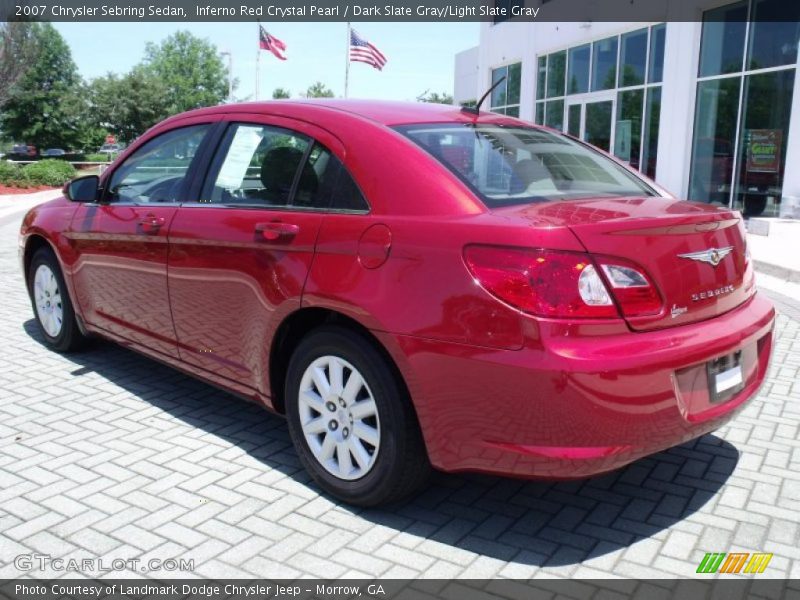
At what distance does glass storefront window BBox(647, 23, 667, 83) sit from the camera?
52.9 feet

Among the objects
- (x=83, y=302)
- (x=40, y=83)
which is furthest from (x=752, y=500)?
(x=40, y=83)

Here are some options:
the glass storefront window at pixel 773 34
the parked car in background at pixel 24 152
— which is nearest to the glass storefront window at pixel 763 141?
the glass storefront window at pixel 773 34

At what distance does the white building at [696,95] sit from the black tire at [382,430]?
11600 millimetres

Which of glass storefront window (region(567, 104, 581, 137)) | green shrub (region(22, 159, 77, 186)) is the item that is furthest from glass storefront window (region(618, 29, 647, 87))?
green shrub (region(22, 159, 77, 186))

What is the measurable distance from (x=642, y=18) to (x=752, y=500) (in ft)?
50.8

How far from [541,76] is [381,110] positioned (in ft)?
63.9

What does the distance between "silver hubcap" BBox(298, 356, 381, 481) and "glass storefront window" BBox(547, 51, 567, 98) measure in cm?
1895

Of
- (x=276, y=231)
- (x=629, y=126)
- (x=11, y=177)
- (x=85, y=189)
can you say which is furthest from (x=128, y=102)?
(x=276, y=231)

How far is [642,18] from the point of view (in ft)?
54.4

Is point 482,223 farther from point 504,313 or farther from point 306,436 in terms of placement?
point 306,436

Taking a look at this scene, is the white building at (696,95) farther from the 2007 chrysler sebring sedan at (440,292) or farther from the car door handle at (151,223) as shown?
the car door handle at (151,223)

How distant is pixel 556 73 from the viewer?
2089 centimetres

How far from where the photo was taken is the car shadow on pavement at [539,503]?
2.94 m

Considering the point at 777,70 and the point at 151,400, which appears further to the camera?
the point at 777,70
